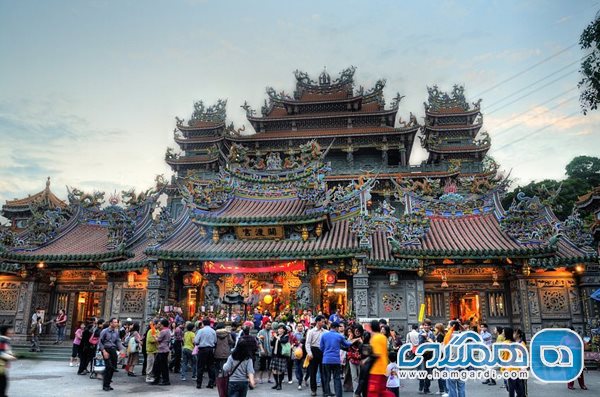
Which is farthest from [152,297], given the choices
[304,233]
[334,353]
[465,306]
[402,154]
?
[402,154]

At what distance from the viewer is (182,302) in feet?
59.6

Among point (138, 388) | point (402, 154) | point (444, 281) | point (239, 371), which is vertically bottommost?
point (138, 388)

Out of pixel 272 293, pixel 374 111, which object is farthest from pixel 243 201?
Answer: pixel 374 111

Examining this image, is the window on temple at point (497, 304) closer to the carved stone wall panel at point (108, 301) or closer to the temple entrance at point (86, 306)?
the carved stone wall panel at point (108, 301)

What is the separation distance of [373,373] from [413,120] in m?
29.6

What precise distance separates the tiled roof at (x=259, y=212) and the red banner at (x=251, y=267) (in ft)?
5.48

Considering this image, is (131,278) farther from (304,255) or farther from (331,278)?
(331,278)

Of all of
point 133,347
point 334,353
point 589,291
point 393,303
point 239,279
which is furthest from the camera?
point 239,279

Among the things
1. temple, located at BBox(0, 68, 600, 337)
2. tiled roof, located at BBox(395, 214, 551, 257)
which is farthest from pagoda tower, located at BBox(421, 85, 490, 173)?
tiled roof, located at BBox(395, 214, 551, 257)

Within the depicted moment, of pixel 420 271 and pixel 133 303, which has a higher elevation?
pixel 420 271

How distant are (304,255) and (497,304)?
7.85 meters

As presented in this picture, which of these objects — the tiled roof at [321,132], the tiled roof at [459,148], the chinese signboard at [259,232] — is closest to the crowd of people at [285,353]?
the chinese signboard at [259,232]

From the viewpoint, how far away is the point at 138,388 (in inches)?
413

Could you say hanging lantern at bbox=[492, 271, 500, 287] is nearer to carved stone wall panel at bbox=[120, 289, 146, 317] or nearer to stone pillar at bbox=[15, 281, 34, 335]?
carved stone wall panel at bbox=[120, 289, 146, 317]
